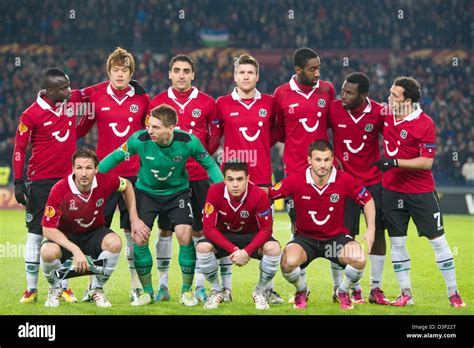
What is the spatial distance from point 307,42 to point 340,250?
20687 mm

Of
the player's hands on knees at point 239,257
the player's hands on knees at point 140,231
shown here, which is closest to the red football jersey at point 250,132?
the player's hands on knees at point 140,231

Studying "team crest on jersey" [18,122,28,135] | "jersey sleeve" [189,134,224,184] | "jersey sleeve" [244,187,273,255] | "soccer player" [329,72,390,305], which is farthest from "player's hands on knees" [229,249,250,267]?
"team crest on jersey" [18,122,28,135]

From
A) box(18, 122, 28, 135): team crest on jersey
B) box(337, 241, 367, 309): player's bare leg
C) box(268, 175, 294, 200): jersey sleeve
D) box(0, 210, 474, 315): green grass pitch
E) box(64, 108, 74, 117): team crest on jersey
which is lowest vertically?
box(0, 210, 474, 315): green grass pitch

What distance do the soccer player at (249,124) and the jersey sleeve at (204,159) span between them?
38cm

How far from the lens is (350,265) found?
762 cm

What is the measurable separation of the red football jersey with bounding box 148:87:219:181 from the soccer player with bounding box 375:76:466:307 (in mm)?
1722

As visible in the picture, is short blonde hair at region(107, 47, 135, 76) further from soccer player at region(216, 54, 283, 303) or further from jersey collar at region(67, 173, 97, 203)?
jersey collar at region(67, 173, 97, 203)

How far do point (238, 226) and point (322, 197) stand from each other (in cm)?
79

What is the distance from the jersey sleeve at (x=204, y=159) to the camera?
786 cm

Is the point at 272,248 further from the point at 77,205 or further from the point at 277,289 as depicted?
the point at 77,205

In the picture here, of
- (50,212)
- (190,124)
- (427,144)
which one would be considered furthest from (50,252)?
(427,144)

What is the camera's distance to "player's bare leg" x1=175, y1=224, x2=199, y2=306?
7.86 m

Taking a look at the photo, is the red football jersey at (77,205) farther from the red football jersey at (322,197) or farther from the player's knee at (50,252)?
the red football jersey at (322,197)

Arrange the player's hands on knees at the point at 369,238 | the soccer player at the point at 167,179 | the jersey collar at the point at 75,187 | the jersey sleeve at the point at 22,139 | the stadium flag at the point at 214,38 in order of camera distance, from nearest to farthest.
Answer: the player's hands on knees at the point at 369,238
the jersey collar at the point at 75,187
the soccer player at the point at 167,179
the jersey sleeve at the point at 22,139
the stadium flag at the point at 214,38
